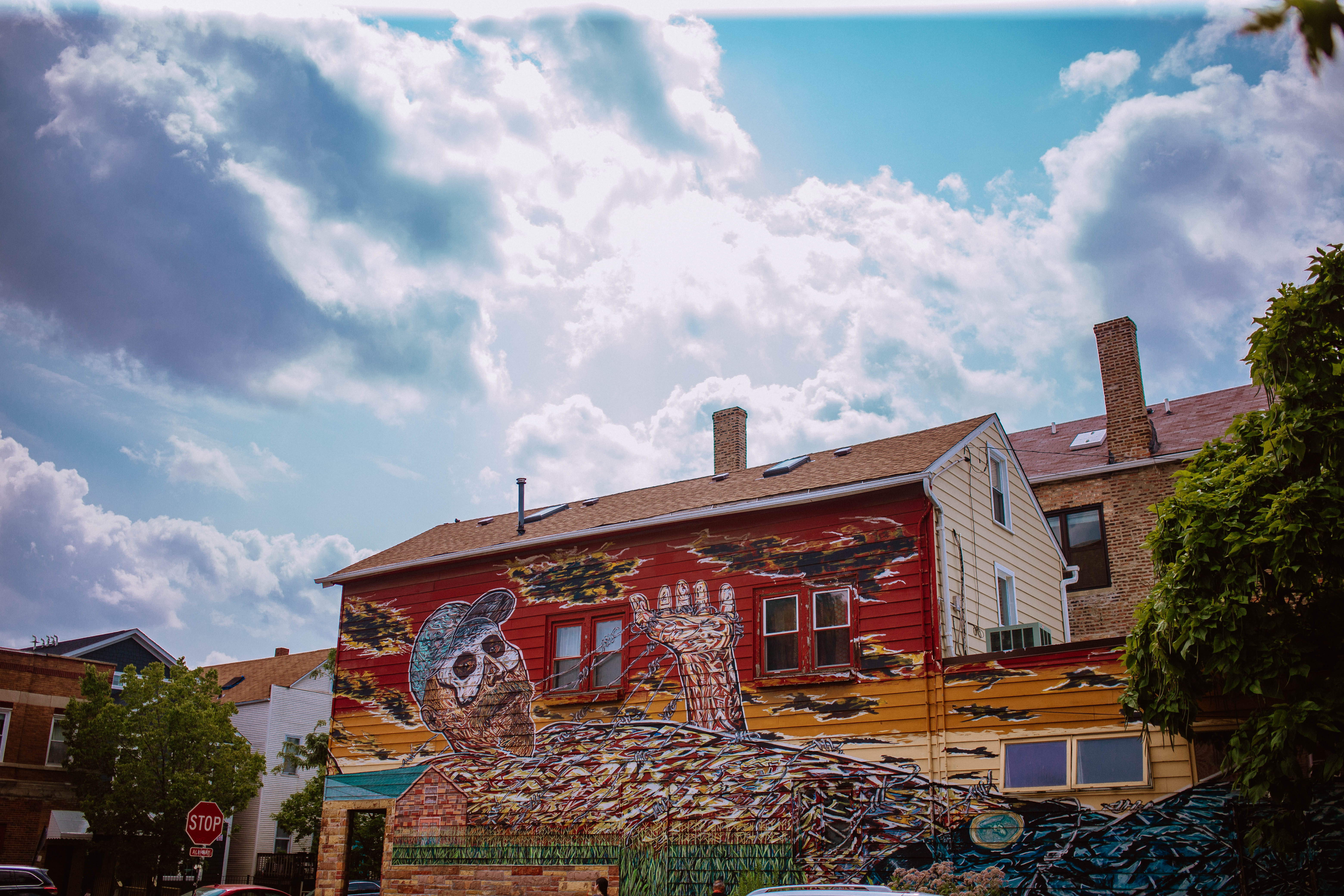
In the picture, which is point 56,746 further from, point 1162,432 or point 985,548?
point 1162,432

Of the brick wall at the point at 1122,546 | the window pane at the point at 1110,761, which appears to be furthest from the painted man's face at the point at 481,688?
the brick wall at the point at 1122,546

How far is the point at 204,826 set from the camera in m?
16.0

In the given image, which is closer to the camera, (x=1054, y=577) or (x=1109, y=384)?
(x=1054, y=577)

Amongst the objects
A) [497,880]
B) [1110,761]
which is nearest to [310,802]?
[497,880]

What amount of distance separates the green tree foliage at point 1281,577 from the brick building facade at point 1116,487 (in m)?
12.2

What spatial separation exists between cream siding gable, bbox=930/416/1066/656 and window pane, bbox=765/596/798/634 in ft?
7.77

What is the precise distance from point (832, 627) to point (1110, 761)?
14.2 ft

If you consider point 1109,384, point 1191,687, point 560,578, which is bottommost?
point 1191,687

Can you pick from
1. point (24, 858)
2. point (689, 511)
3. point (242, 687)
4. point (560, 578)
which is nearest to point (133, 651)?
point (242, 687)

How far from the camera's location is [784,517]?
1653cm

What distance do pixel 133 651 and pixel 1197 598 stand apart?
38641 mm

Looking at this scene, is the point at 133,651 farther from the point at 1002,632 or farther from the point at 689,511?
the point at 1002,632

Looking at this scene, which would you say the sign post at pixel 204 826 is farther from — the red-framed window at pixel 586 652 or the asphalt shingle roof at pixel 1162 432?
the asphalt shingle roof at pixel 1162 432

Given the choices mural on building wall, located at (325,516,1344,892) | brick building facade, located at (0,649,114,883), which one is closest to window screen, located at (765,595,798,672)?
mural on building wall, located at (325,516,1344,892)
